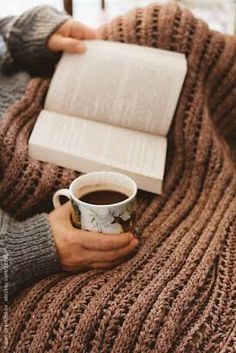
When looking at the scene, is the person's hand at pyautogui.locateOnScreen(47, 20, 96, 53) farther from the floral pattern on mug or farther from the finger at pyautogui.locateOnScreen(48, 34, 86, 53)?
the floral pattern on mug

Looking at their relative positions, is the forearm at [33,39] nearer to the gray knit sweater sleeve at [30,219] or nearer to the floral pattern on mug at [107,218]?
the gray knit sweater sleeve at [30,219]

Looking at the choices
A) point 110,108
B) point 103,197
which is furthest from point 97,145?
point 103,197

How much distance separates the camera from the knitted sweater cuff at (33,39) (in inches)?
38.6

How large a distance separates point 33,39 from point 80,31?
0.09 meters

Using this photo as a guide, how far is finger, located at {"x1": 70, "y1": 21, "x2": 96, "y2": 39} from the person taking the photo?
0.99m

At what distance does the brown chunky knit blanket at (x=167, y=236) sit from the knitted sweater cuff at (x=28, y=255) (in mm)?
18

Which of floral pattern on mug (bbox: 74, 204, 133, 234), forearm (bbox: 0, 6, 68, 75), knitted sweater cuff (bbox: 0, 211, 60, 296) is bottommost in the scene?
Result: knitted sweater cuff (bbox: 0, 211, 60, 296)

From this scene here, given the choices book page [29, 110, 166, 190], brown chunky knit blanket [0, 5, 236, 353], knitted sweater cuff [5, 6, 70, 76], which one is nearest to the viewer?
brown chunky knit blanket [0, 5, 236, 353]

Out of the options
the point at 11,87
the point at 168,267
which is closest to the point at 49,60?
the point at 11,87

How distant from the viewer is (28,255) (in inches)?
28.5

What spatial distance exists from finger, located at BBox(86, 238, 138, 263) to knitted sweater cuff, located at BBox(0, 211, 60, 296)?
0.05m

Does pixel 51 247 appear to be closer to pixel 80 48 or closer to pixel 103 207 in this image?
pixel 103 207

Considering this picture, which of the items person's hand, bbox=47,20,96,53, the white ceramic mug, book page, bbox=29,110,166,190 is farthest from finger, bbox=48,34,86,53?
the white ceramic mug

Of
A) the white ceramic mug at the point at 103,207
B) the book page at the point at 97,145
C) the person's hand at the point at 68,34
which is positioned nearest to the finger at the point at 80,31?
the person's hand at the point at 68,34
